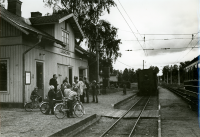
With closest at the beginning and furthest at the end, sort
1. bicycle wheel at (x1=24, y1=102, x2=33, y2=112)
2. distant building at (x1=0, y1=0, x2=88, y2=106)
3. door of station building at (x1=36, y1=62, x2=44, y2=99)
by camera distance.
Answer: bicycle wheel at (x1=24, y1=102, x2=33, y2=112) → distant building at (x1=0, y1=0, x2=88, y2=106) → door of station building at (x1=36, y1=62, x2=44, y2=99)

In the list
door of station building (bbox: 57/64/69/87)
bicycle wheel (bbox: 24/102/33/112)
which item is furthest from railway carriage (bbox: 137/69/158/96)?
bicycle wheel (bbox: 24/102/33/112)

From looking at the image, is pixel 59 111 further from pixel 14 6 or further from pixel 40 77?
pixel 14 6

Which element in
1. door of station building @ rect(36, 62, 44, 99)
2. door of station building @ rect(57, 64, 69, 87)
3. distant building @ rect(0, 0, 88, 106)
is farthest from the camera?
door of station building @ rect(57, 64, 69, 87)

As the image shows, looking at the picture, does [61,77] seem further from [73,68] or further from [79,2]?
[79,2]

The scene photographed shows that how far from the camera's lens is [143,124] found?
382 inches

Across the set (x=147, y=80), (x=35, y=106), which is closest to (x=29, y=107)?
(x=35, y=106)

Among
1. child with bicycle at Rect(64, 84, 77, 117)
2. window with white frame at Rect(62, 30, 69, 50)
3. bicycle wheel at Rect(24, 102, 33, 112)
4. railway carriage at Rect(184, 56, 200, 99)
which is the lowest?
bicycle wheel at Rect(24, 102, 33, 112)

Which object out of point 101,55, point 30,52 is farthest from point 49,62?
point 101,55

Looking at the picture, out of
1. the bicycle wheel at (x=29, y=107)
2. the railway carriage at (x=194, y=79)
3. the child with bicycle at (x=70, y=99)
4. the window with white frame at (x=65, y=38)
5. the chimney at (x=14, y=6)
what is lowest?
the bicycle wheel at (x=29, y=107)

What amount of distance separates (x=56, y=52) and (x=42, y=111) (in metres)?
6.34

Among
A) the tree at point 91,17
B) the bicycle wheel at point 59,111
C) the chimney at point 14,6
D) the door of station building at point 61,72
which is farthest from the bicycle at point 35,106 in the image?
the tree at point 91,17

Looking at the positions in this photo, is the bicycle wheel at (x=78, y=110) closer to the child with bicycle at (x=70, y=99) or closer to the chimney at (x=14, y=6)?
the child with bicycle at (x=70, y=99)

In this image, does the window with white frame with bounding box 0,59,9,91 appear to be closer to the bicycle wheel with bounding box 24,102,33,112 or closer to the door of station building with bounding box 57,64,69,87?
the bicycle wheel with bounding box 24,102,33,112

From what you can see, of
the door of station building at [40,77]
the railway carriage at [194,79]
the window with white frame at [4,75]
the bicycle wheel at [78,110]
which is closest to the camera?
the bicycle wheel at [78,110]
